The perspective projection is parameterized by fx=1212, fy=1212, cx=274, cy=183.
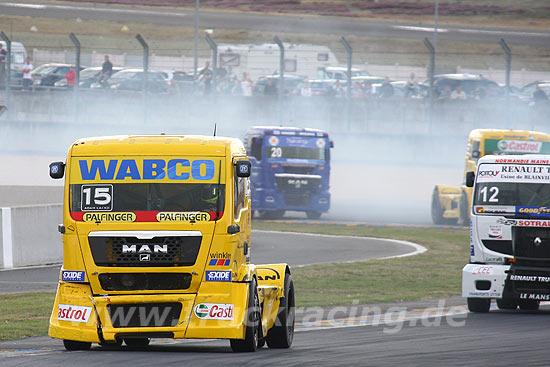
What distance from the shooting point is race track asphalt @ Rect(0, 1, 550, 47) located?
2138 inches

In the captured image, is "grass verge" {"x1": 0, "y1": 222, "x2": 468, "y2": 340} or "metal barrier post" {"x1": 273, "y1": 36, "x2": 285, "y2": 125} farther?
"metal barrier post" {"x1": 273, "y1": 36, "x2": 285, "y2": 125}

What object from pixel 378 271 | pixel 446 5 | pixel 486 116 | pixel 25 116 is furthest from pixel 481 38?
pixel 378 271

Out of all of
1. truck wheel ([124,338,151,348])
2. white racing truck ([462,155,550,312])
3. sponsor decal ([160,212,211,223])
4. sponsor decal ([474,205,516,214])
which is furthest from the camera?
sponsor decal ([474,205,516,214])

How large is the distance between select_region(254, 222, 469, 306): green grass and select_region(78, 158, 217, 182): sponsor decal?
6.25 meters

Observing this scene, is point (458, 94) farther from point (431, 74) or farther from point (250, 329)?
point (250, 329)

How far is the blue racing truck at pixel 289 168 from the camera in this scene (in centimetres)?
3322

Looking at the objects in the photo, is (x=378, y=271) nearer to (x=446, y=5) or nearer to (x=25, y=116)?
(x=25, y=116)

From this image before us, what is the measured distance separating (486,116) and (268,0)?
2984 cm

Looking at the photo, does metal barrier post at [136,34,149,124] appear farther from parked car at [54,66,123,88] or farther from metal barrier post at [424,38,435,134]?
metal barrier post at [424,38,435,134]

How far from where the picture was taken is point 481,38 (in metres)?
55.2

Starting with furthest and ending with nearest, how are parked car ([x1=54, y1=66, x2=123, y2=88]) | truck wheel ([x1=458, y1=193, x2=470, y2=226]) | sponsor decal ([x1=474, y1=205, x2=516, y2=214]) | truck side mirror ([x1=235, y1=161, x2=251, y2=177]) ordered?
parked car ([x1=54, y1=66, x2=123, y2=88]), truck wheel ([x1=458, y1=193, x2=470, y2=226]), sponsor decal ([x1=474, y1=205, x2=516, y2=214]), truck side mirror ([x1=235, y1=161, x2=251, y2=177])

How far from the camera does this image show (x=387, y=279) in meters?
20.3

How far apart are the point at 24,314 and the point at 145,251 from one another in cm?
491

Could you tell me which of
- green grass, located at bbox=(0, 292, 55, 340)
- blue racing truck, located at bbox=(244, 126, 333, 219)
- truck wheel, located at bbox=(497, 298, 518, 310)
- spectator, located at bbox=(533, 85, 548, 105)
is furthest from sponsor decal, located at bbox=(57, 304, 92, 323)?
spectator, located at bbox=(533, 85, 548, 105)
